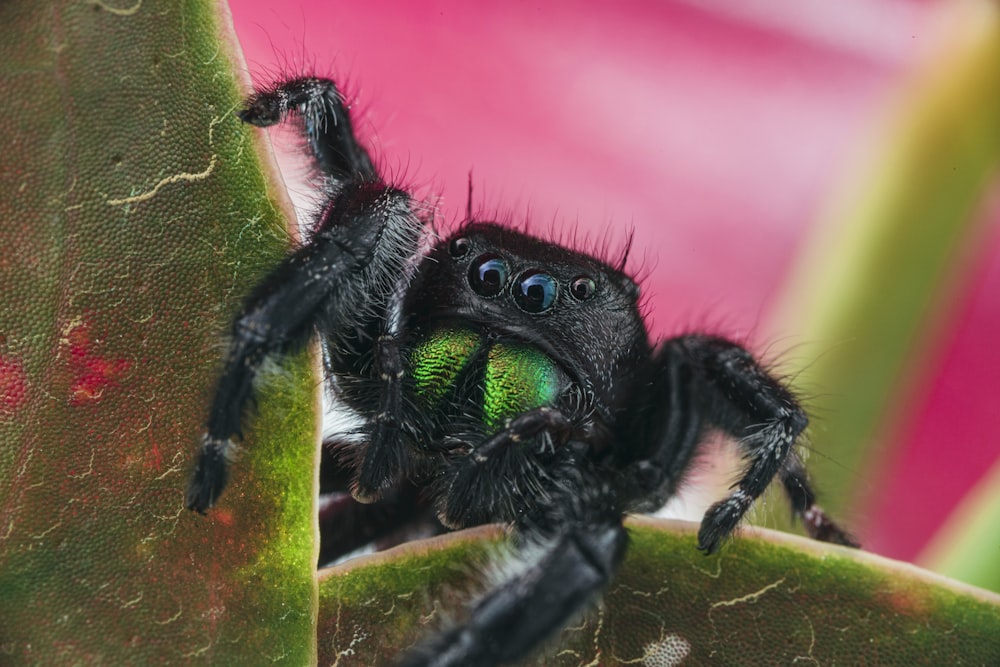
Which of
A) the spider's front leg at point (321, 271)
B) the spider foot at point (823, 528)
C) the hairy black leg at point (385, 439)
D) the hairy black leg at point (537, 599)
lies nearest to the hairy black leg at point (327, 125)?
the spider's front leg at point (321, 271)

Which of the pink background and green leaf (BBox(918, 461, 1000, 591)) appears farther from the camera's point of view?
the pink background

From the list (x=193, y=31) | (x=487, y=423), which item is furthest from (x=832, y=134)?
(x=193, y=31)

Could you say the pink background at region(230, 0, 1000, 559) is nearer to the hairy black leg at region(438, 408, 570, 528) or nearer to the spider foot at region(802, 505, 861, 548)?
the spider foot at region(802, 505, 861, 548)

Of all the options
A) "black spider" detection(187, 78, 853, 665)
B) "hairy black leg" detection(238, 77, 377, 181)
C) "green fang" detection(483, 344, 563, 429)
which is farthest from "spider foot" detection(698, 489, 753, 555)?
"hairy black leg" detection(238, 77, 377, 181)

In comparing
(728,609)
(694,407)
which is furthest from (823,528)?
(728,609)

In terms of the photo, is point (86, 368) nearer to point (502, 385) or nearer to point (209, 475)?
point (209, 475)

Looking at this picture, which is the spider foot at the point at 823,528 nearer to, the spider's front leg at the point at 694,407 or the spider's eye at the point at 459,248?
the spider's front leg at the point at 694,407
